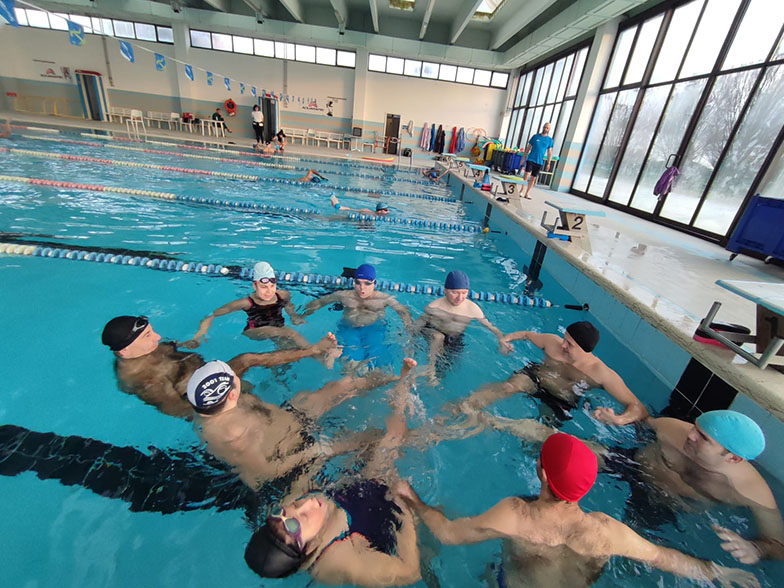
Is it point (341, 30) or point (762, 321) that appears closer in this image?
point (762, 321)

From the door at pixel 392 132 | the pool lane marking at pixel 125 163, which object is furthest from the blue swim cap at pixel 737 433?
the door at pixel 392 132

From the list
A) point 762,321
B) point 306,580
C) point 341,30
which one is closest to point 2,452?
point 306,580

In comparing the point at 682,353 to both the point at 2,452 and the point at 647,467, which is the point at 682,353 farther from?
the point at 2,452

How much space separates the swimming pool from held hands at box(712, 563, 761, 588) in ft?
0.19

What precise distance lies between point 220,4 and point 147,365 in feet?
65.0

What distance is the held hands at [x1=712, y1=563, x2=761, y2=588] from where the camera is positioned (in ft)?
5.80

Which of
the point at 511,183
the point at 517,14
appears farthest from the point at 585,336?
the point at 517,14

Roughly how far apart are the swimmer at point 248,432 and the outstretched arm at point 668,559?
1260 mm

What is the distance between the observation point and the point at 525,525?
1568 millimetres

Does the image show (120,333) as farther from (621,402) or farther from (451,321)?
(621,402)

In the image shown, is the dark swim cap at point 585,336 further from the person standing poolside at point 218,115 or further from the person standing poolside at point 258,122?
the person standing poolside at point 218,115

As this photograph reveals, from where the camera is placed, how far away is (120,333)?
2193mm

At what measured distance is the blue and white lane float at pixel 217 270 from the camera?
14.3 feet

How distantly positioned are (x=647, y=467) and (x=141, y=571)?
2671 millimetres
